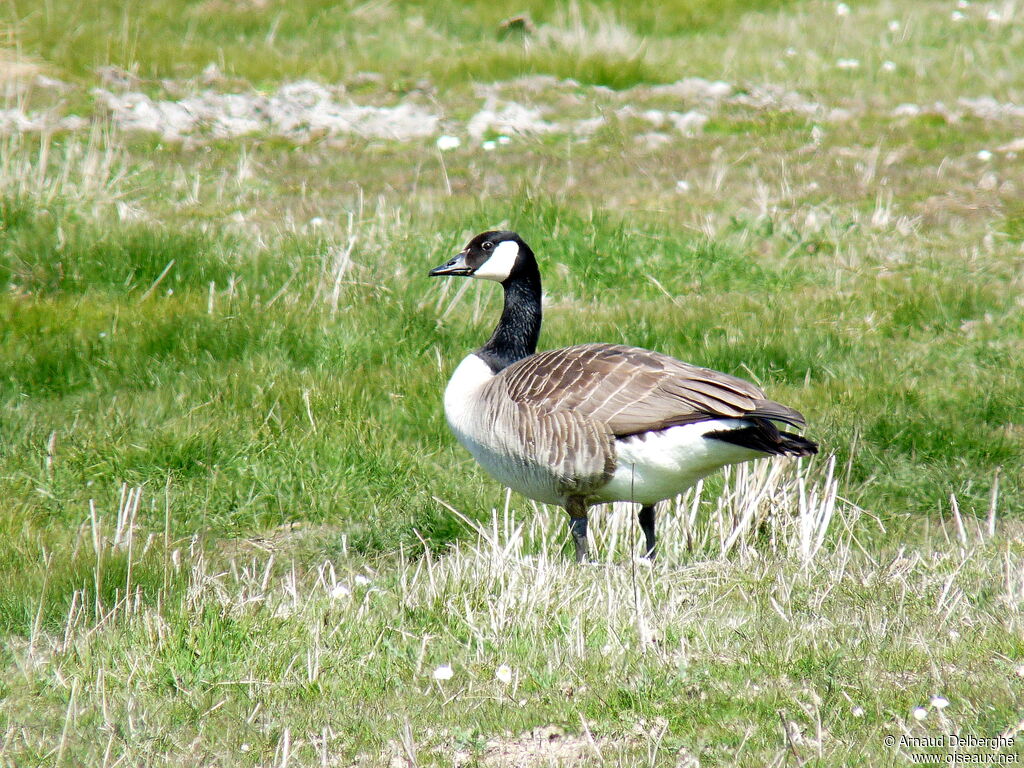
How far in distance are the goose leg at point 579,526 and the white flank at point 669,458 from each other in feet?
0.54

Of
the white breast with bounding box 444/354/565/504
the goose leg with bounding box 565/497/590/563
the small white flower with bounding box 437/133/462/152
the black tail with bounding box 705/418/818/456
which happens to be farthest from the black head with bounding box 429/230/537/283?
the small white flower with bounding box 437/133/462/152

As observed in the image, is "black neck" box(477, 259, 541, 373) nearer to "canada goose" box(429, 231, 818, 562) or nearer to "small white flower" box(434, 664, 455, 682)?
"canada goose" box(429, 231, 818, 562)

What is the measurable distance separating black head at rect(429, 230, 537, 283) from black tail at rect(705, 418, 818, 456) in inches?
63.1

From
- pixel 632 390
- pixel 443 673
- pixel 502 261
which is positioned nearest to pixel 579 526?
pixel 632 390

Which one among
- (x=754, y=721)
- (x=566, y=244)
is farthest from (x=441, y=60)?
(x=754, y=721)

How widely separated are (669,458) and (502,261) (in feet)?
5.05

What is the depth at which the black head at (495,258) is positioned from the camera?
18.4 ft

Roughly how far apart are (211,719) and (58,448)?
278cm

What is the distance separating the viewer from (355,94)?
11.6m

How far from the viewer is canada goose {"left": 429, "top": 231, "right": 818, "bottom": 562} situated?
172 inches

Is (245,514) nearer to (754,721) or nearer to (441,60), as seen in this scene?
(754,721)

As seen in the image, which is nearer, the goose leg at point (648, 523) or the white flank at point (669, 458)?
the white flank at point (669, 458)

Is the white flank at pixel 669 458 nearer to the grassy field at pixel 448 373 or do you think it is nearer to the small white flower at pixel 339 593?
the grassy field at pixel 448 373

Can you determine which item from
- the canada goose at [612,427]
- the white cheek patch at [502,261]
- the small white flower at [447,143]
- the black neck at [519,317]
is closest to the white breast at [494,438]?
the canada goose at [612,427]
